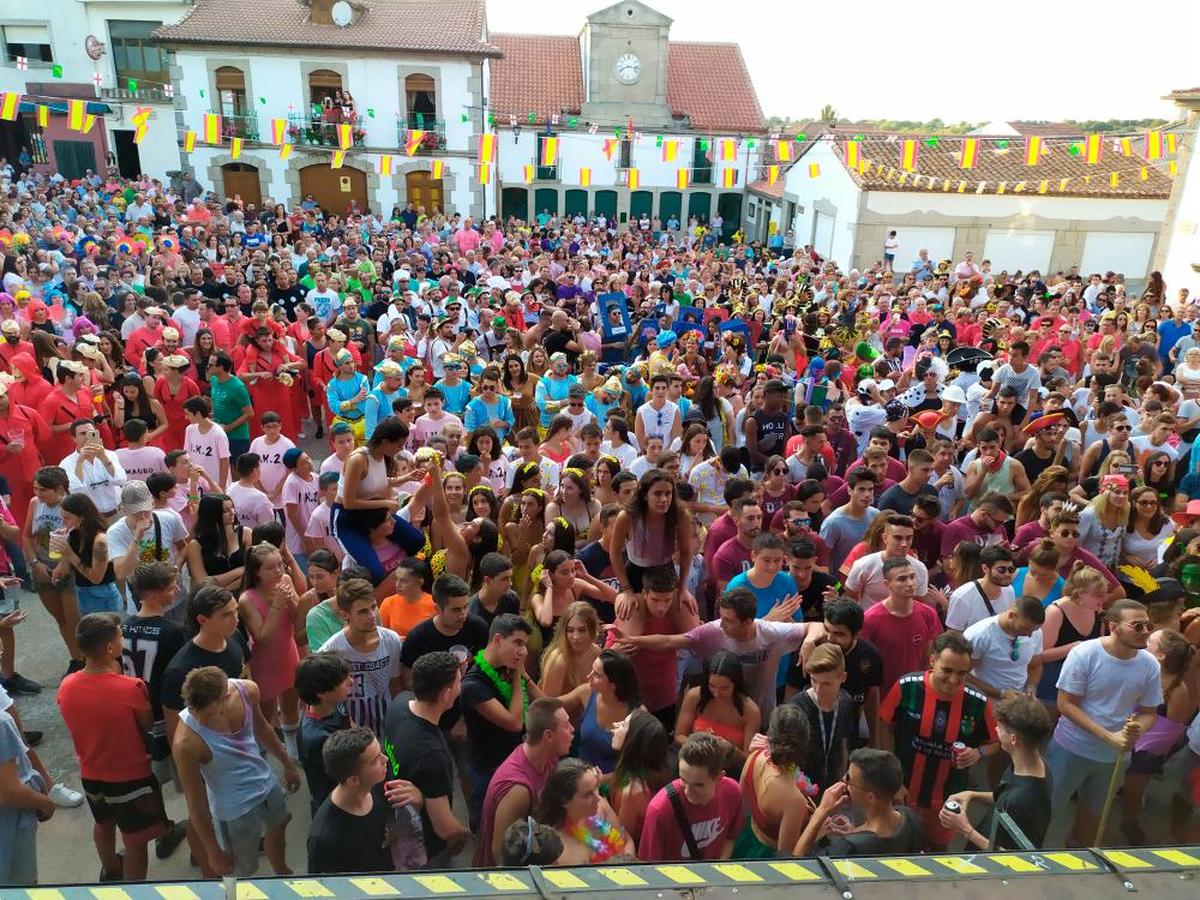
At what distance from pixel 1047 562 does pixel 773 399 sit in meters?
2.85

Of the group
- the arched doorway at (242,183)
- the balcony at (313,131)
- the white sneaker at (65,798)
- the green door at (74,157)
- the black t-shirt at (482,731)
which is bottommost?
the white sneaker at (65,798)

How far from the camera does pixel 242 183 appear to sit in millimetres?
30312

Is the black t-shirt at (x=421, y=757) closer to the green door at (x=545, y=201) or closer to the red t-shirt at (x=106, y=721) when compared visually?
the red t-shirt at (x=106, y=721)

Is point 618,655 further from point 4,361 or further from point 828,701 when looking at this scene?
point 4,361

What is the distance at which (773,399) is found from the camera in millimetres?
7039

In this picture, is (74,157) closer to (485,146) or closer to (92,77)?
(92,77)

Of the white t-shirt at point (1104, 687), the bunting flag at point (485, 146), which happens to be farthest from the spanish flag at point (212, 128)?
the white t-shirt at point (1104, 687)

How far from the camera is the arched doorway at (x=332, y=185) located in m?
30.3

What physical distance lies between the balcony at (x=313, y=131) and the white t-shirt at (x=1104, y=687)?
29.9 m

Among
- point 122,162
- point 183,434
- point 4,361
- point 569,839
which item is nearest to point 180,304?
point 4,361

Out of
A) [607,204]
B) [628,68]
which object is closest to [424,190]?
[607,204]

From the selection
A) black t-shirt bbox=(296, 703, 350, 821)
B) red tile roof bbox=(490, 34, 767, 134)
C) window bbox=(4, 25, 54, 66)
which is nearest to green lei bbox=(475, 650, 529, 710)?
black t-shirt bbox=(296, 703, 350, 821)

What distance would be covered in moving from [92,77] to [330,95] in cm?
894

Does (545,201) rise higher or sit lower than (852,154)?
lower
